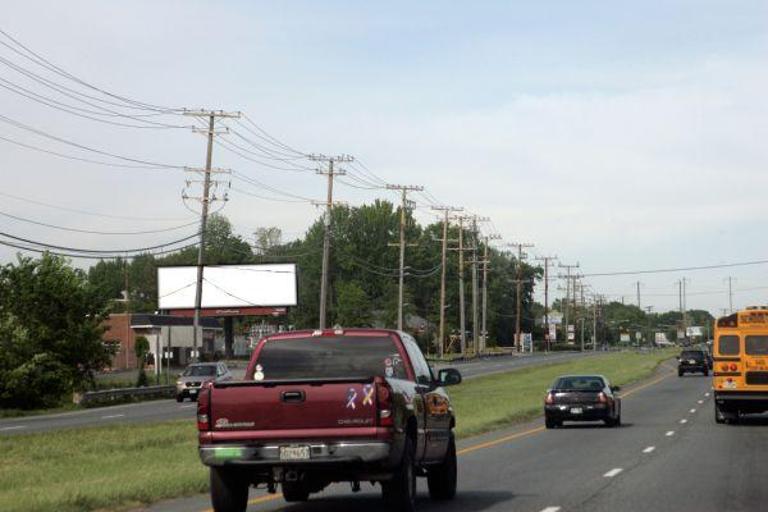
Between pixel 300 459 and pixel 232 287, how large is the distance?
91105 mm

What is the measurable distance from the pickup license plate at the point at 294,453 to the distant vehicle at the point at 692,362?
247ft

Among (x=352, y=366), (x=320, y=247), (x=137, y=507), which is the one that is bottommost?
(x=137, y=507)

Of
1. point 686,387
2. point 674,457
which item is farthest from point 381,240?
point 674,457

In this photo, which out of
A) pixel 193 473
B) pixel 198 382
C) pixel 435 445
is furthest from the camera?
pixel 198 382

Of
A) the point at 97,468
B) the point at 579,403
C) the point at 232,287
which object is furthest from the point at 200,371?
the point at 232,287

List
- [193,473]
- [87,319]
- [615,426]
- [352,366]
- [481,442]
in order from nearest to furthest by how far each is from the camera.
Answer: [352,366] < [193,473] < [481,442] < [615,426] < [87,319]

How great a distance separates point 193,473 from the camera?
19.1 metres

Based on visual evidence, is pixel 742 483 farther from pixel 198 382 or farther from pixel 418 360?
pixel 198 382

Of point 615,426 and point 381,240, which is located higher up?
point 381,240

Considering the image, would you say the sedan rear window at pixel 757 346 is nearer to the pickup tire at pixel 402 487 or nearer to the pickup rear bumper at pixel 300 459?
the pickup tire at pixel 402 487

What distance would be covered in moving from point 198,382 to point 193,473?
38.6 meters

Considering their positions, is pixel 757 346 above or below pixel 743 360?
above

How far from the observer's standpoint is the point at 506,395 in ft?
189

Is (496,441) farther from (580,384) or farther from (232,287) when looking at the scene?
(232,287)
